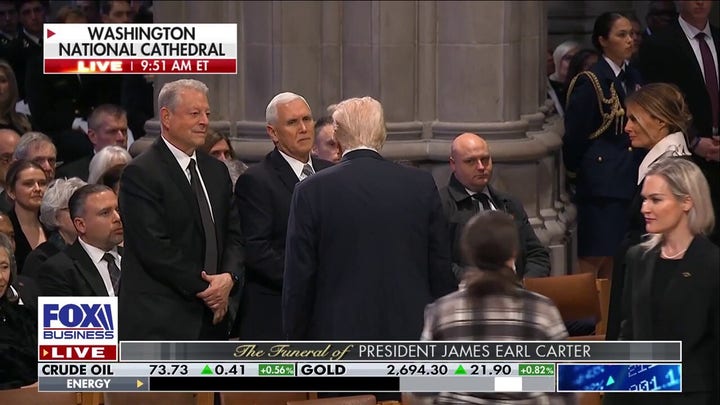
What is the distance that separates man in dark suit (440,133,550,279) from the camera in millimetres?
7723

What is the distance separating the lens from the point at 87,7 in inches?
477

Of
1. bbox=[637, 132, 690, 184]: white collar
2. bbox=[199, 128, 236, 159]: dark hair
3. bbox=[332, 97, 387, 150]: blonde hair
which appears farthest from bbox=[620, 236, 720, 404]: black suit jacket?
bbox=[199, 128, 236, 159]: dark hair

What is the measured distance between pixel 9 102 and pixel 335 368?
3512 millimetres

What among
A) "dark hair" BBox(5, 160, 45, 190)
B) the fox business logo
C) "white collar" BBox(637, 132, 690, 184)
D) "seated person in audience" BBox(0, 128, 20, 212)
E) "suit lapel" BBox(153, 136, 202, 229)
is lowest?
the fox business logo

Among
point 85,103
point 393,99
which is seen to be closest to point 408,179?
point 393,99

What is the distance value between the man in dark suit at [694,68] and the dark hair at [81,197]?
383 centimetres

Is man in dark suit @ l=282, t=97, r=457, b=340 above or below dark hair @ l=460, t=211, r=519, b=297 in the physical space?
above

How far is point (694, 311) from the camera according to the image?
5.69 metres

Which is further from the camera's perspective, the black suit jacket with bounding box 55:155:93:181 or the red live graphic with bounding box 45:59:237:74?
the black suit jacket with bounding box 55:155:93:181

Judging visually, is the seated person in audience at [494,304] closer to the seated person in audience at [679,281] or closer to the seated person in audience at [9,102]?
the seated person in audience at [679,281]

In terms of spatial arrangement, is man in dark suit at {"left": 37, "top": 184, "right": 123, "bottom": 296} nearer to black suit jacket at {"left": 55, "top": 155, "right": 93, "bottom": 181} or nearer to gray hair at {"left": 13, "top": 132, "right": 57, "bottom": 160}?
gray hair at {"left": 13, "top": 132, "right": 57, "bottom": 160}

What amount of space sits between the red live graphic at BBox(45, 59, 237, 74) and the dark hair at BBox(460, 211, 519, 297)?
2849 millimetres

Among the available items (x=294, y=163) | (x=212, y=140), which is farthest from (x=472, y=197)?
(x=212, y=140)

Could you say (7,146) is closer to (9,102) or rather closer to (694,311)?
(9,102)
